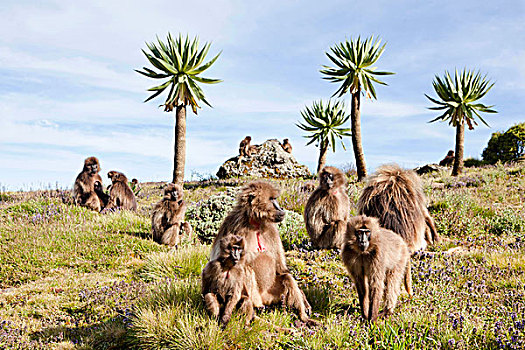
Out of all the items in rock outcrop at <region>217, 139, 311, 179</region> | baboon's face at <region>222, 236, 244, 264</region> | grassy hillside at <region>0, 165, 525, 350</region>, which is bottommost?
grassy hillside at <region>0, 165, 525, 350</region>

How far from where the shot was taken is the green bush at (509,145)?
24422mm

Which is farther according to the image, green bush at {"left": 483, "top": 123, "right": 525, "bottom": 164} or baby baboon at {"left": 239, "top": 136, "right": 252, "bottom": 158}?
green bush at {"left": 483, "top": 123, "right": 525, "bottom": 164}

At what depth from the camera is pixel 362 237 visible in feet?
15.6

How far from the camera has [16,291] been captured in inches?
313

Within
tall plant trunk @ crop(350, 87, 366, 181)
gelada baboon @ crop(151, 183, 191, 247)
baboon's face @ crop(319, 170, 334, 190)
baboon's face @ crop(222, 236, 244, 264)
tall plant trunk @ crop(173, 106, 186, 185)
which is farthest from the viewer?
tall plant trunk @ crop(350, 87, 366, 181)

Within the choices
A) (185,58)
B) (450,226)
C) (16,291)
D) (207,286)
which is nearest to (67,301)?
(16,291)

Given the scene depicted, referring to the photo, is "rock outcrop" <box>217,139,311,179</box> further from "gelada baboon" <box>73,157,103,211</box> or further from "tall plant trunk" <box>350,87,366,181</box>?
"gelada baboon" <box>73,157,103,211</box>

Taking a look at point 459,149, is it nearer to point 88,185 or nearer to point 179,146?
point 179,146

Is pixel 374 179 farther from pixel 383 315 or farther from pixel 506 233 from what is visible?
pixel 506 233

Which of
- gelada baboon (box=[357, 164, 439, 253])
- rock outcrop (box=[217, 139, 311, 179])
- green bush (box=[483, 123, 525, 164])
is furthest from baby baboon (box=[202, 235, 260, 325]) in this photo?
green bush (box=[483, 123, 525, 164])

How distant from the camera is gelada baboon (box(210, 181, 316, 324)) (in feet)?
15.8

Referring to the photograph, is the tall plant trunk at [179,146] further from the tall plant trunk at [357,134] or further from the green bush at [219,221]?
the tall plant trunk at [357,134]

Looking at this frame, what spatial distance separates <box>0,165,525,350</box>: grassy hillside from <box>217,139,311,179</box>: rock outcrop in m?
9.59

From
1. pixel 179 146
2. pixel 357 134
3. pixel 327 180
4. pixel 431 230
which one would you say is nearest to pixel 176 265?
pixel 327 180
